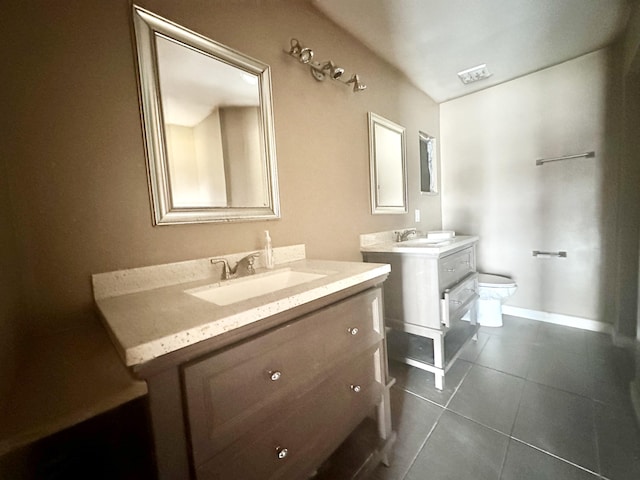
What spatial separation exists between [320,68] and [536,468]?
84.8 inches

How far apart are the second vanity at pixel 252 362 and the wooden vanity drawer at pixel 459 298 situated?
650 mm

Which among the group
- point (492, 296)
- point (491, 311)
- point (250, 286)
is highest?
point (250, 286)

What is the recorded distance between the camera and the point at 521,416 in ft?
4.23

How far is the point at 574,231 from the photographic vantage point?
2.16 meters

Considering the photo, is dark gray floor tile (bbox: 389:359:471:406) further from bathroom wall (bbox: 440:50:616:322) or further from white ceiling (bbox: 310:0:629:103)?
white ceiling (bbox: 310:0:629:103)

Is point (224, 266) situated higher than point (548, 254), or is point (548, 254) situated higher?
point (224, 266)

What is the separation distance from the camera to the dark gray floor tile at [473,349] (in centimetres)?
186

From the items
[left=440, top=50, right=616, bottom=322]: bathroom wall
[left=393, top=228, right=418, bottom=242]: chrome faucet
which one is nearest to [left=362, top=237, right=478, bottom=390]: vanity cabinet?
[left=393, top=228, right=418, bottom=242]: chrome faucet

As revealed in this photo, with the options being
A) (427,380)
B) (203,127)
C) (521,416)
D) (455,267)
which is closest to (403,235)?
(455,267)

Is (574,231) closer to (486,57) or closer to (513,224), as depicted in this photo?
(513,224)

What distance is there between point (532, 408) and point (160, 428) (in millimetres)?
1769

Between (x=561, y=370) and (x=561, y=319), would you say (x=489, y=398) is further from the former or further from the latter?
(x=561, y=319)

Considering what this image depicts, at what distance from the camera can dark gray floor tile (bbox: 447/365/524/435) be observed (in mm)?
1284

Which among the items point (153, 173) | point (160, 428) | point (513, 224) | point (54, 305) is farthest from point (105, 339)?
point (513, 224)
